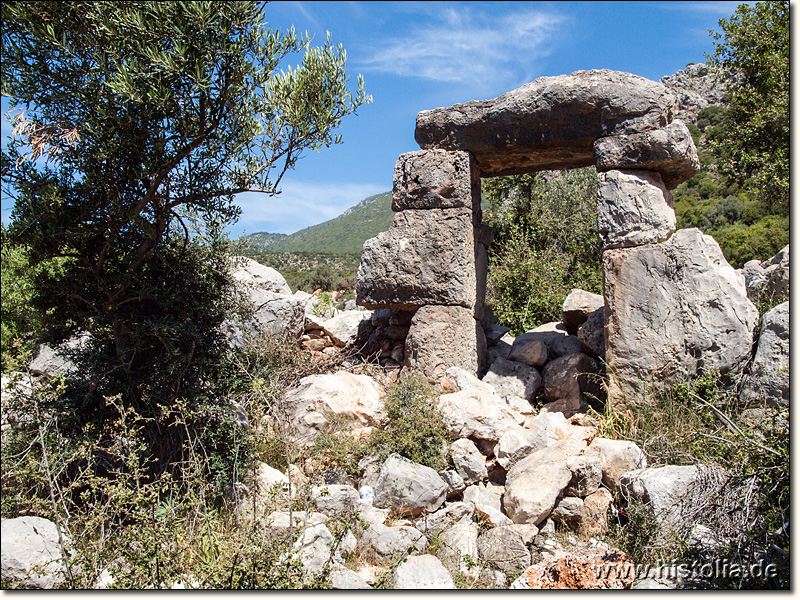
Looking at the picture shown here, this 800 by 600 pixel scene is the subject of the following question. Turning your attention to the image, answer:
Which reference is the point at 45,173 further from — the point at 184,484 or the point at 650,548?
the point at 650,548

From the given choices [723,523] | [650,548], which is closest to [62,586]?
[650,548]

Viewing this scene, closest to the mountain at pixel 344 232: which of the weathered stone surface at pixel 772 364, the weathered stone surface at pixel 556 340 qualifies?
the weathered stone surface at pixel 556 340

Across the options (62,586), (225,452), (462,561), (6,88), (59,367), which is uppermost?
(6,88)

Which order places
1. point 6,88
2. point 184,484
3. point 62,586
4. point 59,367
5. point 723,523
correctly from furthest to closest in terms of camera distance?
1. point 59,367
2. point 184,484
3. point 6,88
4. point 723,523
5. point 62,586

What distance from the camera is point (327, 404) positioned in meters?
6.41

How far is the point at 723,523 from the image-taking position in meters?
4.02

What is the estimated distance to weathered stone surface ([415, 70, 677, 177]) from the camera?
6801 mm

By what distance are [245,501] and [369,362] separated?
11.8 ft

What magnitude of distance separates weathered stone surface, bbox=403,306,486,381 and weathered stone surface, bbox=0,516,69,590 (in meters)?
4.38

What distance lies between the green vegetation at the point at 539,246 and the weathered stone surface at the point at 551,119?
194cm

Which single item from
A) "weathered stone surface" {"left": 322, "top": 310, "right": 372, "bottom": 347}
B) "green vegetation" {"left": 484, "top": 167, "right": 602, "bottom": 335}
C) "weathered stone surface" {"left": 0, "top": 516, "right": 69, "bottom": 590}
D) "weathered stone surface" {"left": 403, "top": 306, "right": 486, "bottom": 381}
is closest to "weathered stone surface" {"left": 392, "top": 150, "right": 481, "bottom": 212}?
"weathered stone surface" {"left": 403, "top": 306, "right": 486, "bottom": 381}

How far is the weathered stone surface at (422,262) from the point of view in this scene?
24.6ft

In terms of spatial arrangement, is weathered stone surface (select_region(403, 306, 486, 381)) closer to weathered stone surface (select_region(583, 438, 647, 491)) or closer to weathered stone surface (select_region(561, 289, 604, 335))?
weathered stone surface (select_region(561, 289, 604, 335))

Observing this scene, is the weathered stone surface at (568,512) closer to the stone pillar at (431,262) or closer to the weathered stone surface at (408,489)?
the weathered stone surface at (408,489)
